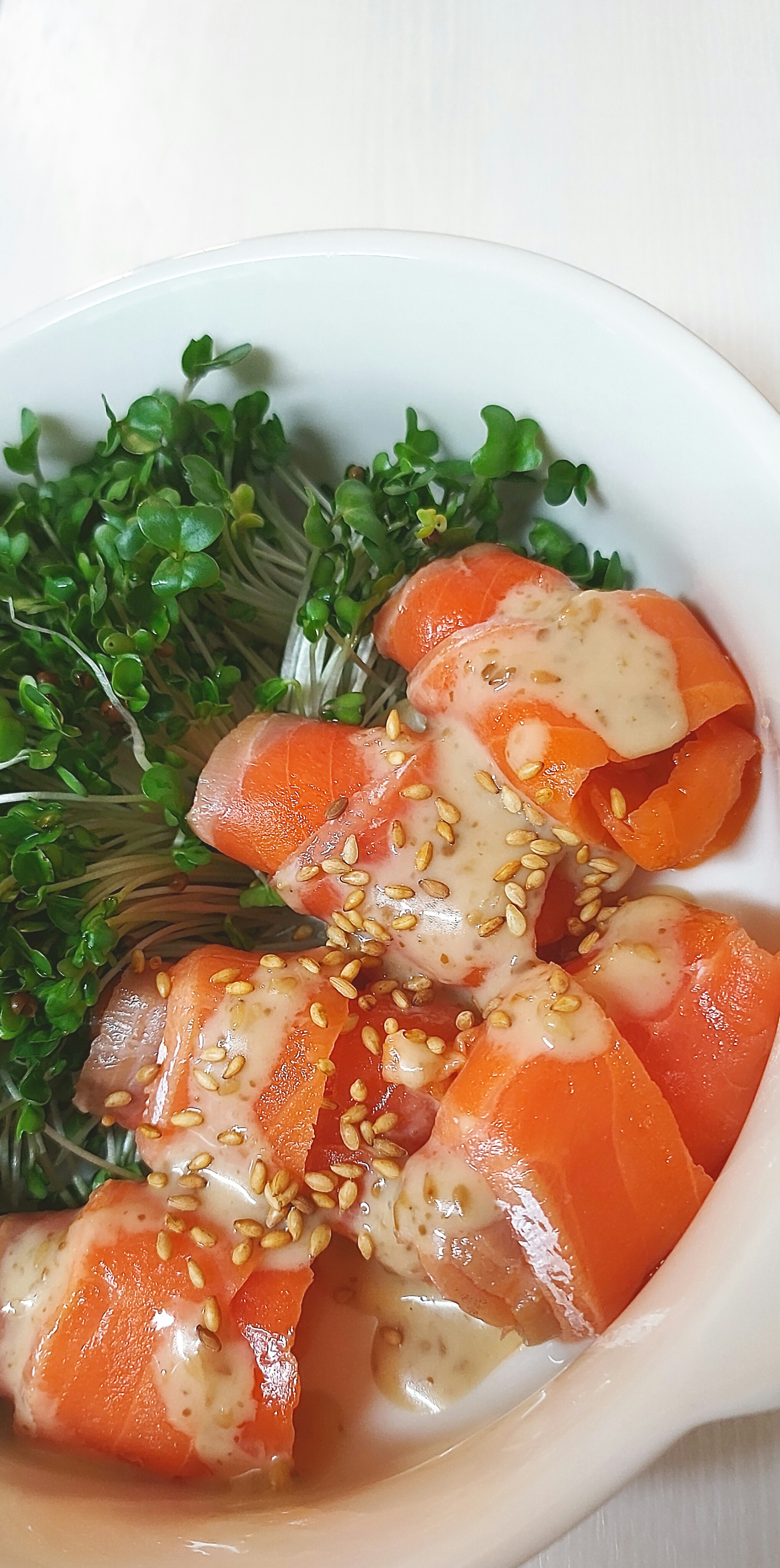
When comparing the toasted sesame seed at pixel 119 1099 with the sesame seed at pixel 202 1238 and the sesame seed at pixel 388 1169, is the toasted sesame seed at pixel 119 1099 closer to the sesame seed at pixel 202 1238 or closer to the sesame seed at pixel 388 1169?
the sesame seed at pixel 202 1238

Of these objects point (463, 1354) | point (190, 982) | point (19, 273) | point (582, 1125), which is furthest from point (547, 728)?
point (19, 273)

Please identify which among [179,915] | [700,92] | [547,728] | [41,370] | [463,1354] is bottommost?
[463,1354]

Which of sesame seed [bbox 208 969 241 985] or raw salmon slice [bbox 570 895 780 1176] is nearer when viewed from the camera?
raw salmon slice [bbox 570 895 780 1176]

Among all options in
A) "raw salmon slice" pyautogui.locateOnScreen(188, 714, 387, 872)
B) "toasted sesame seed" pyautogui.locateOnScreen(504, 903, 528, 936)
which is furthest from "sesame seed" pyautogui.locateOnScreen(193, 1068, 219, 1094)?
"toasted sesame seed" pyautogui.locateOnScreen(504, 903, 528, 936)

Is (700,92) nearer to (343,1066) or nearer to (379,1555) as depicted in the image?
(343,1066)

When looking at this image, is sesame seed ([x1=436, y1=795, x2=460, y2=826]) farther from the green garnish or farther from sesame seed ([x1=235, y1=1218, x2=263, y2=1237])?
sesame seed ([x1=235, y1=1218, x2=263, y2=1237])

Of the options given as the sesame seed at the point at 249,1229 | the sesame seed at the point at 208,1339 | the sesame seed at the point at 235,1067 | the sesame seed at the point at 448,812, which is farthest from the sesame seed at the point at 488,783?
the sesame seed at the point at 208,1339
